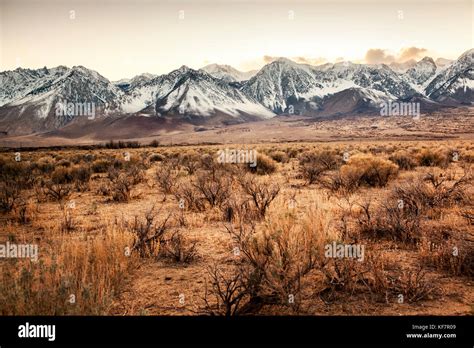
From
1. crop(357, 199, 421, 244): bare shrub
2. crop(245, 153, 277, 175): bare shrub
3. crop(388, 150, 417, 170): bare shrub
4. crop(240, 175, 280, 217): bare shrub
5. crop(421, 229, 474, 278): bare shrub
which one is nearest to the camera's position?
crop(421, 229, 474, 278): bare shrub

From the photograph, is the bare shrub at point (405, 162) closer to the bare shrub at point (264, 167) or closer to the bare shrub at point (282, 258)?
the bare shrub at point (264, 167)

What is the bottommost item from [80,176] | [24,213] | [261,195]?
[24,213]

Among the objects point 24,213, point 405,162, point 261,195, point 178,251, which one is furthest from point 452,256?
point 405,162

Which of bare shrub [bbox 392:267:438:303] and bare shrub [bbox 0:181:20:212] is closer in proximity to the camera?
bare shrub [bbox 392:267:438:303]

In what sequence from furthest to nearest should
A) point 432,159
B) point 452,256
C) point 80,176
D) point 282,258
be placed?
point 432,159 → point 80,176 → point 452,256 → point 282,258

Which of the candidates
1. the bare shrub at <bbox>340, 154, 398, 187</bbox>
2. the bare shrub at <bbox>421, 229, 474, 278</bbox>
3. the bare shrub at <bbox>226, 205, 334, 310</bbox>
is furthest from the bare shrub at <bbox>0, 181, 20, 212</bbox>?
the bare shrub at <bbox>340, 154, 398, 187</bbox>

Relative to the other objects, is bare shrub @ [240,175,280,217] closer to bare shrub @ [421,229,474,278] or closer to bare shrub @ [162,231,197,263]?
bare shrub @ [162,231,197,263]

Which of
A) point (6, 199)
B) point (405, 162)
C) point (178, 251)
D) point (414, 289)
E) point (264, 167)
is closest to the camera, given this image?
point (414, 289)

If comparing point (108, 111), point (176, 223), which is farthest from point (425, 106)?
point (176, 223)

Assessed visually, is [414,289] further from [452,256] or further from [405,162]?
[405,162]

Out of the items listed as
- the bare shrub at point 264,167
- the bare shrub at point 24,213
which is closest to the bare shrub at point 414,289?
the bare shrub at point 24,213

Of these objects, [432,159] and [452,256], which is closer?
[452,256]
